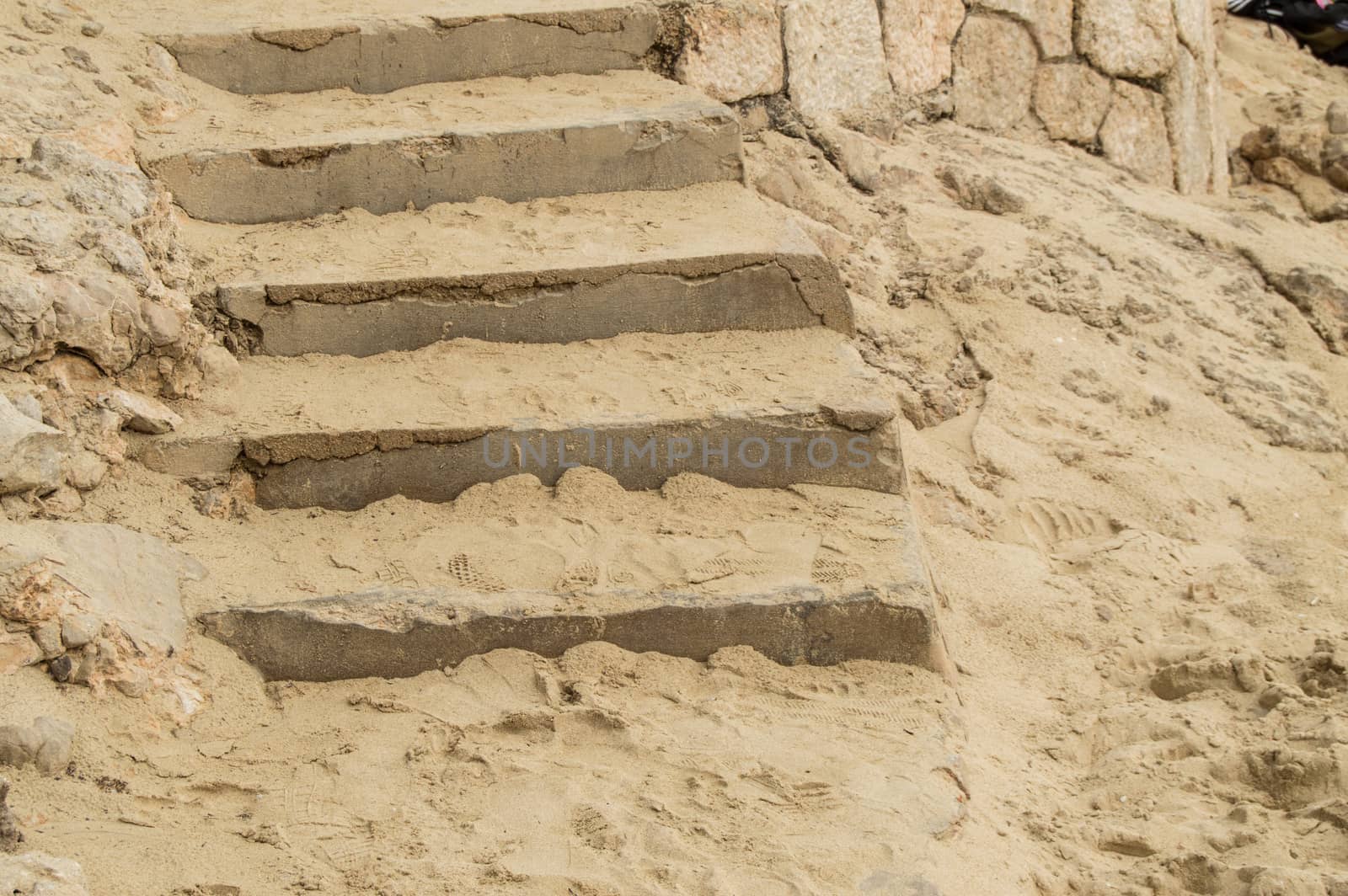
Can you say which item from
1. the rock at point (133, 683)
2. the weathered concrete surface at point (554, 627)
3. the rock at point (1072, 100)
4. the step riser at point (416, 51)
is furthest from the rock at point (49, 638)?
the rock at point (1072, 100)

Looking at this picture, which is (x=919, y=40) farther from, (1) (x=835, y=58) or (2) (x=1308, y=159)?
(2) (x=1308, y=159)

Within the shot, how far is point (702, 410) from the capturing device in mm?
3131

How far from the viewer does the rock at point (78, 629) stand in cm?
244

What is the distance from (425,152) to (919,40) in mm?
2162

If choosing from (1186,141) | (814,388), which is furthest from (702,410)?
(1186,141)

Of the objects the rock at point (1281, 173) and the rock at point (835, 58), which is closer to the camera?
the rock at point (835, 58)

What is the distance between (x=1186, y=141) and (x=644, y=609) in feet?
12.8

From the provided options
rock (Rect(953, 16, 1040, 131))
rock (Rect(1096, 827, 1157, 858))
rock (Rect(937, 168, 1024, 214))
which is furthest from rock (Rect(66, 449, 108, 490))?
rock (Rect(953, 16, 1040, 131))

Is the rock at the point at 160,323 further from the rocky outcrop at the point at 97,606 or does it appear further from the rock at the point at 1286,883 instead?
the rock at the point at 1286,883

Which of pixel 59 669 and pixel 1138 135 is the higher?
pixel 1138 135

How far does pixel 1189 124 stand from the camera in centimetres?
547

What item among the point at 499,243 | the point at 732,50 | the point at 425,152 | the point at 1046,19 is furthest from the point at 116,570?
the point at 1046,19

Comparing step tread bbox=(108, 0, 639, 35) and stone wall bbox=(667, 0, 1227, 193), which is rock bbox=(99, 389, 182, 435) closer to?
step tread bbox=(108, 0, 639, 35)

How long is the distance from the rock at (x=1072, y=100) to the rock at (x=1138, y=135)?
58 mm
